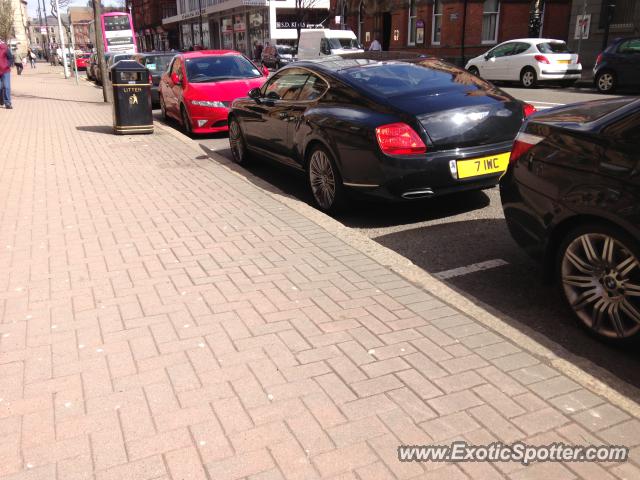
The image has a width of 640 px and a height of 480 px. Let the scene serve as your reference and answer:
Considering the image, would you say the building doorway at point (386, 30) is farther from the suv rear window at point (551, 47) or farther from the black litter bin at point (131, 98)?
the black litter bin at point (131, 98)

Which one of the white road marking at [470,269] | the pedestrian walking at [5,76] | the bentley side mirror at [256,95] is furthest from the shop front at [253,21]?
the white road marking at [470,269]

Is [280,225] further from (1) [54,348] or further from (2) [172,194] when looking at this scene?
(1) [54,348]

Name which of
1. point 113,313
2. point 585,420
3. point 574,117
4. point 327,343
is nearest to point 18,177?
point 113,313

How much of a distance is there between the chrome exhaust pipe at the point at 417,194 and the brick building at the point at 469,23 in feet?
84.9

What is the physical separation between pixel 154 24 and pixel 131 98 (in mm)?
92190

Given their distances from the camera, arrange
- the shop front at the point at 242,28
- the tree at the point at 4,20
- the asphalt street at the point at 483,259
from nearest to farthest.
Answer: the asphalt street at the point at 483,259
the shop front at the point at 242,28
the tree at the point at 4,20

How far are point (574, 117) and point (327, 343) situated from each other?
2229 millimetres

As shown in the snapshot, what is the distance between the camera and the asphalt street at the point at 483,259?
3533 mm

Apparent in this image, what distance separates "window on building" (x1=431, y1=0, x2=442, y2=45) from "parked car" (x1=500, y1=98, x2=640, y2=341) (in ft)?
101

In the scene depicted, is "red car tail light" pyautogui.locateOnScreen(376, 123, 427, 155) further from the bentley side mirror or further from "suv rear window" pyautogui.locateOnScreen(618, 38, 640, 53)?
"suv rear window" pyautogui.locateOnScreen(618, 38, 640, 53)

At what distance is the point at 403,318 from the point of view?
146 inches

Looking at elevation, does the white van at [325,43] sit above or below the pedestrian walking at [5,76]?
above

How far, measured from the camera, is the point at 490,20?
31.1m

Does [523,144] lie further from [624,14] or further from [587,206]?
[624,14]
